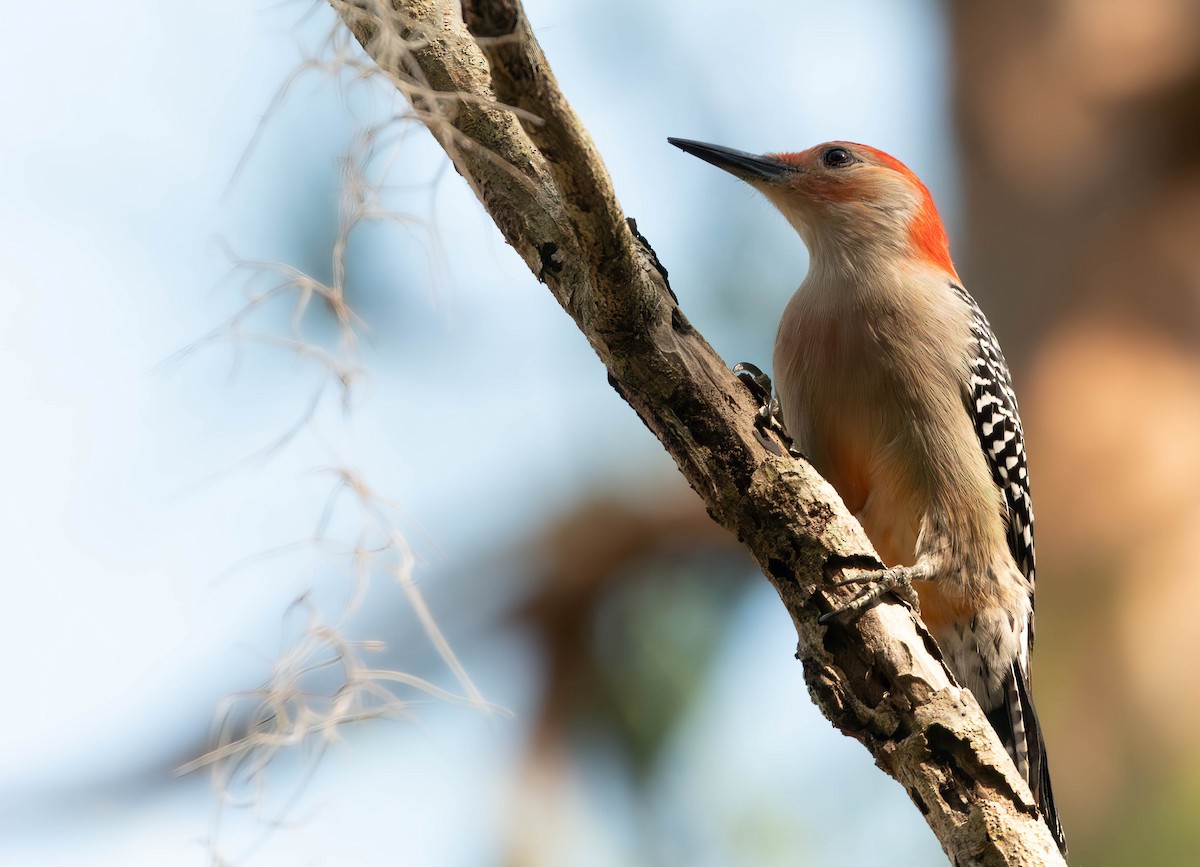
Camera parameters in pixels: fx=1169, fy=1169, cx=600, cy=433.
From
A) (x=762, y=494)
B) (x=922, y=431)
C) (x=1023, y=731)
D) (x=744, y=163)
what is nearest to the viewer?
(x=762, y=494)

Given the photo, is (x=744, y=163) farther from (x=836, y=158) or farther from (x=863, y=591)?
(x=863, y=591)

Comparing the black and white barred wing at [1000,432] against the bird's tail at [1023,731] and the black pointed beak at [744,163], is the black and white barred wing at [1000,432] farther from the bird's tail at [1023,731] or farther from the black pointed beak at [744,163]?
the black pointed beak at [744,163]

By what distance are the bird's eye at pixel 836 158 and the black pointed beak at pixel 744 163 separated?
0.52ft

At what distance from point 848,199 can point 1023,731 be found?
2.27 metres

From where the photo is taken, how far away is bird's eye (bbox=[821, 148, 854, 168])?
16.6ft

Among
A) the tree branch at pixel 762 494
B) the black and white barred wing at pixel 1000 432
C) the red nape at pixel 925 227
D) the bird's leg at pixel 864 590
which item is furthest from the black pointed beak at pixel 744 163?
the bird's leg at pixel 864 590

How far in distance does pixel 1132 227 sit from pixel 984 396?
4535 mm

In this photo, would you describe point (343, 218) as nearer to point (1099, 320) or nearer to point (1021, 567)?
point (1021, 567)

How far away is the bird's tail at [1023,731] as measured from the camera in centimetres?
444

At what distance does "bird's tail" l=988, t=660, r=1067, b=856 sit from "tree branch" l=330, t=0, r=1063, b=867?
5.44ft

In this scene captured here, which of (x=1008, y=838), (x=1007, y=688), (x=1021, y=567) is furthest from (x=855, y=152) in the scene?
(x=1008, y=838)

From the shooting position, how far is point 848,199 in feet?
16.2

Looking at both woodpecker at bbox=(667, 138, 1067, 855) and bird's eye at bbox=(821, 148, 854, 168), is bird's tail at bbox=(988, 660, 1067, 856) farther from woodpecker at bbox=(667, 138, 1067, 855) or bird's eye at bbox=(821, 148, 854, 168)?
bird's eye at bbox=(821, 148, 854, 168)

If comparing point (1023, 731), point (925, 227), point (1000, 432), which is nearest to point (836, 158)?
point (925, 227)
